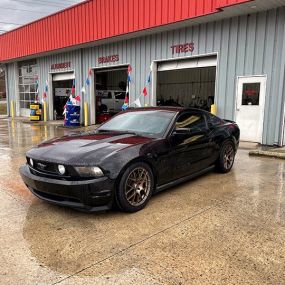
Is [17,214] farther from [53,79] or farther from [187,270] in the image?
[53,79]

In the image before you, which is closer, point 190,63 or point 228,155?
point 228,155

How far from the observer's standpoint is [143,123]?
510 cm

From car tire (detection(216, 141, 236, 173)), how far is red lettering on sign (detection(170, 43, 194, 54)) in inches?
237

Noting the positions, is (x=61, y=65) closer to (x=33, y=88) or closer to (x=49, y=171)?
(x=33, y=88)

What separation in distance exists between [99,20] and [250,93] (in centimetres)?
755

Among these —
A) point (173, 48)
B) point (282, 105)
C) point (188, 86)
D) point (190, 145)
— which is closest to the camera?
point (190, 145)

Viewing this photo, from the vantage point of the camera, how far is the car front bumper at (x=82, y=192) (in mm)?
3639

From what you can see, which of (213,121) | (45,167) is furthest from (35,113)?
(45,167)

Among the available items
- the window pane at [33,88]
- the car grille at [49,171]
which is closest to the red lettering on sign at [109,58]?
the window pane at [33,88]

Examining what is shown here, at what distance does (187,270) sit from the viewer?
9.08ft

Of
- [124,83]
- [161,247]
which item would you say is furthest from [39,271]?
[124,83]

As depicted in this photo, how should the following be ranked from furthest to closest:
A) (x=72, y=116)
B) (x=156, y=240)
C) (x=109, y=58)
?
(x=72, y=116) → (x=109, y=58) → (x=156, y=240)

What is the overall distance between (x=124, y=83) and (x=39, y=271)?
23.9 m

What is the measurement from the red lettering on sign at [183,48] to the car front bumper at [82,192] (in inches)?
344
